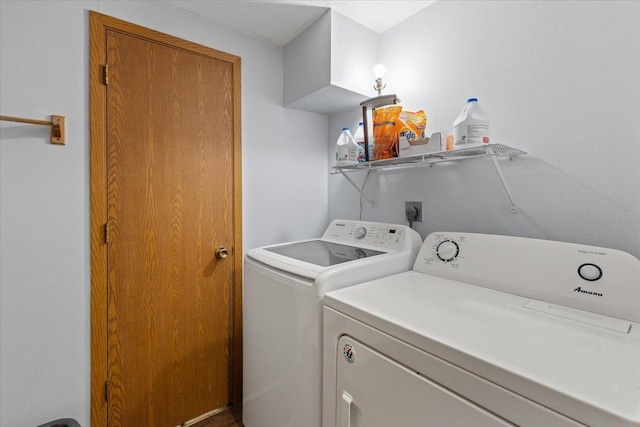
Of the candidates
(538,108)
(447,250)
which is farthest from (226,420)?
(538,108)

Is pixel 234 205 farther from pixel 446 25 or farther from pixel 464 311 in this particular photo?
pixel 446 25

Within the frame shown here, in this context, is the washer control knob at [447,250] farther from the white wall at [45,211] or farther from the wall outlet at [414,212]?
the white wall at [45,211]

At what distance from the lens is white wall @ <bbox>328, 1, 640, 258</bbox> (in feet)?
3.43

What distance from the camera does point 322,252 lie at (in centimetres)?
156

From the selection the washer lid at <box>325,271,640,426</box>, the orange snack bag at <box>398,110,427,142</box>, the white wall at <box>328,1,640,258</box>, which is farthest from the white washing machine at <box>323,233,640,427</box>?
the orange snack bag at <box>398,110,427,142</box>

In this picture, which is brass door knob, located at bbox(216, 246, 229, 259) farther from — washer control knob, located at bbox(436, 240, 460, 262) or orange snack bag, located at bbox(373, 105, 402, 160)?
washer control knob, located at bbox(436, 240, 460, 262)

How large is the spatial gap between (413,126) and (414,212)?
51cm

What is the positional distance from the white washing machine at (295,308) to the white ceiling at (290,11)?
1263 mm

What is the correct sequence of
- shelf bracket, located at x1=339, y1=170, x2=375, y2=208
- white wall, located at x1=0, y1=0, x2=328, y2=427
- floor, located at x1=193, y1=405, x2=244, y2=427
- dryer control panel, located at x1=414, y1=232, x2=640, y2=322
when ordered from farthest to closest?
shelf bracket, located at x1=339, y1=170, x2=375, y2=208 < floor, located at x1=193, y1=405, x2=244, y2=427 < white wall, located at x1=0, y1=0, x2=328, y2=427 < dryer control panel, located at x1=414, y1=232, x2=640, y2=322

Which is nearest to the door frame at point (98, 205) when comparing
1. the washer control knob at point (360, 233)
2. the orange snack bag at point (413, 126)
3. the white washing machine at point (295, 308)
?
the white washing machine at point (295, 308)

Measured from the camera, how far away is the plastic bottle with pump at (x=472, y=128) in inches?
45.0

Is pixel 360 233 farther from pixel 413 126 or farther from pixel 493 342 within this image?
pixel 493 342

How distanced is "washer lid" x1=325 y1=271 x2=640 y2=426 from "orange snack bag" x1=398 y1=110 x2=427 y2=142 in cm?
74

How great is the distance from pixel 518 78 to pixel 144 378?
2427mm
